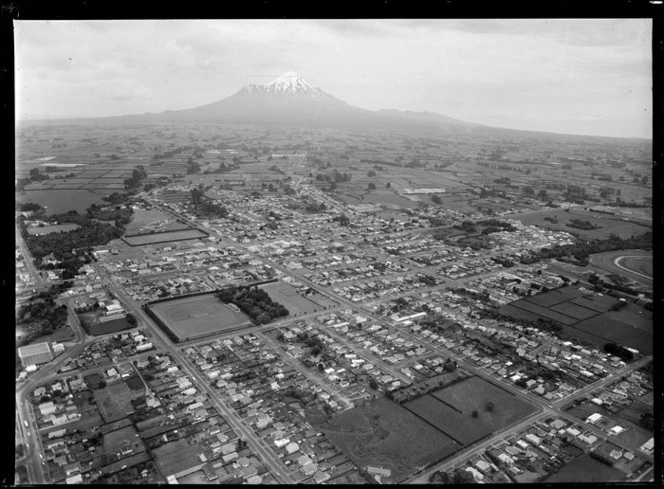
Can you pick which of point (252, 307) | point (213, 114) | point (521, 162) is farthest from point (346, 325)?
point (213, 114)

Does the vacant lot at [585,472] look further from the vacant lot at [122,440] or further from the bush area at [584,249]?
the bush area at [584,249]

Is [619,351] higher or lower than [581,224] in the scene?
lower

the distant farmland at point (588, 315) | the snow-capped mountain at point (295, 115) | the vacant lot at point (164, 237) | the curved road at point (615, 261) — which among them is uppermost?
the snow-capped mountain at point (295, 115)

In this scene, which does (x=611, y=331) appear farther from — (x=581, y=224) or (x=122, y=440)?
(x=581, y=224)

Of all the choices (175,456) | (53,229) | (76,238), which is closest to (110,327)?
(175,456)

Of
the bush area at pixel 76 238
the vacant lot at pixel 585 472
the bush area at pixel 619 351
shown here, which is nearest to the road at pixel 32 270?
the bush area at pixel 76 238
